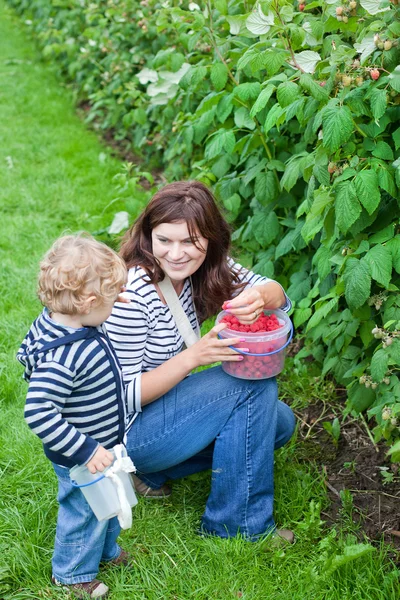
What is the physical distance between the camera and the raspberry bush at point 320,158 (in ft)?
6.72

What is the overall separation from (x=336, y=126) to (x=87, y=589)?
1368 millimetres

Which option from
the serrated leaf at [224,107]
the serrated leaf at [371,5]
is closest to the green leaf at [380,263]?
the serrated leaf at [371,5]

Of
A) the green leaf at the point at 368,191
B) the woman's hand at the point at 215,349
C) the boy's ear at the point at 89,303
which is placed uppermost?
the boy's ear at the point at 89,303

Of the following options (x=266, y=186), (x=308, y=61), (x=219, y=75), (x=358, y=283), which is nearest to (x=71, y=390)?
(x=358, y=283)

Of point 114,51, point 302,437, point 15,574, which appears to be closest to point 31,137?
point 114,51

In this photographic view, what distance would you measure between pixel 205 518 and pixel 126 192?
2678 millimetres

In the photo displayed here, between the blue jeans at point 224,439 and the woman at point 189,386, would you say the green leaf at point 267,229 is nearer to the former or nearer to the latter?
the woman at point 189,386

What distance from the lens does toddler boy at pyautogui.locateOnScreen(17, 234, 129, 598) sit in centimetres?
167

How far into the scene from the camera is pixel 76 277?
169 cm

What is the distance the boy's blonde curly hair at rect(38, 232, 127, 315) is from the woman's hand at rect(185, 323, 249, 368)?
1.18 feet

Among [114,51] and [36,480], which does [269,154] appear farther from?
[114,51]

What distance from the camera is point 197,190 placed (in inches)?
85.0

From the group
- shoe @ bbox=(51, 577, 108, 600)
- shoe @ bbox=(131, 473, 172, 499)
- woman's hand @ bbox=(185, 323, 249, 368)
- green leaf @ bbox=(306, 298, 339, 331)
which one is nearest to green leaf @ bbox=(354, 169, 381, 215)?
green leaf @ bbox=(306, 298, 339, 331)

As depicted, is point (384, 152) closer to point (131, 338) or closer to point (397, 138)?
point (397, 138)
